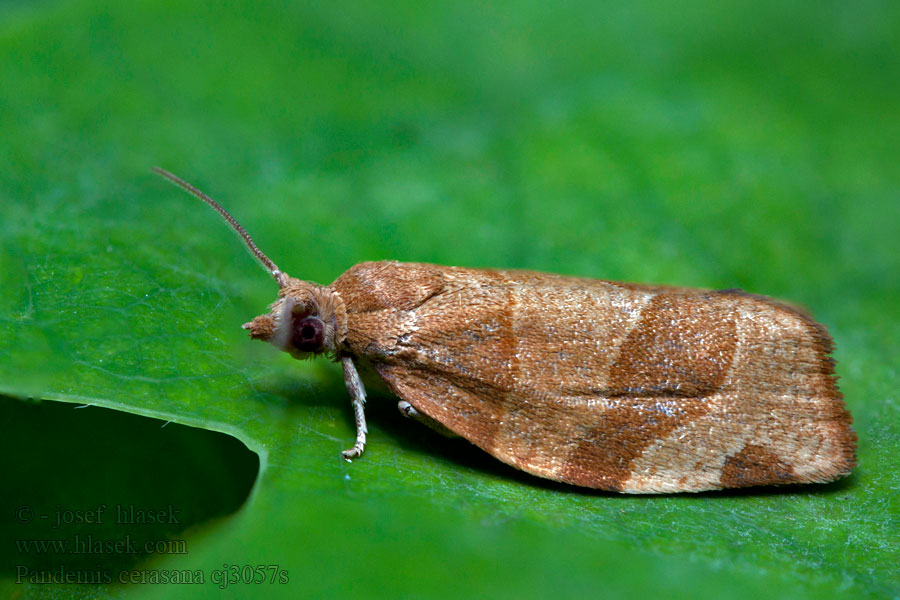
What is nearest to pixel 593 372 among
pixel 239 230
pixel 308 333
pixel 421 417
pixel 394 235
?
pixel 421 417

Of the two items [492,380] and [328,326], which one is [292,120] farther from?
[492,380]

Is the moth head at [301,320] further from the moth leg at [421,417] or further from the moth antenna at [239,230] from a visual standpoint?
the moth leg at [421,417]

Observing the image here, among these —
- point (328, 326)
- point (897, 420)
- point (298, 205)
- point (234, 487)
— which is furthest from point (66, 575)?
point (897, 420)

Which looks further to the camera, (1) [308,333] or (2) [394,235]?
(2) [394,235]

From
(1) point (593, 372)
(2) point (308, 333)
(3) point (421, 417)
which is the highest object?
(1) point (593, 372)

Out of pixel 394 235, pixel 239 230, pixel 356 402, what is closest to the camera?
pixel 356 402

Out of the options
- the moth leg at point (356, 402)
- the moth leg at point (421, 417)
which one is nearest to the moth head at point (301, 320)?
the moth leg at point (356, 402)

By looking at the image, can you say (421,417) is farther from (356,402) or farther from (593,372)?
(593,372)
